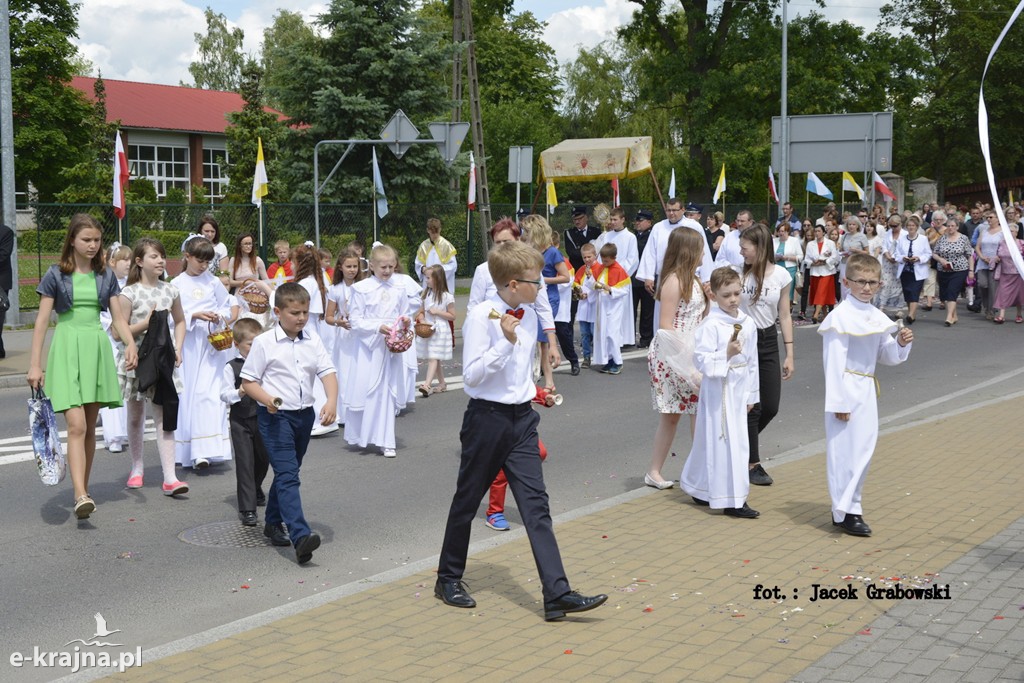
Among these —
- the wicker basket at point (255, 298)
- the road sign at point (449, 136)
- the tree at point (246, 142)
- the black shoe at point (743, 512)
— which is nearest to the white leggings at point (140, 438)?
the wicker basket at point (255, 298)

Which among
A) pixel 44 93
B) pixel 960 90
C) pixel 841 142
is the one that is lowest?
pixel 841 142

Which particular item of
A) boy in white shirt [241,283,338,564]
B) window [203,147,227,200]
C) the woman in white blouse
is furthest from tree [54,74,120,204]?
boy in white shirt [241,283,338,564]

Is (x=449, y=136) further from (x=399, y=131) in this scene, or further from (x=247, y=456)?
(x=247, y=456)

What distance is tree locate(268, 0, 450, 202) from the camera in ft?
105

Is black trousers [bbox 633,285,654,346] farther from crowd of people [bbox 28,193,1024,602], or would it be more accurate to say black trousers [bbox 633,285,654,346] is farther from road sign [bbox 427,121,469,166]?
road sign [bbox 427,121,469,166]

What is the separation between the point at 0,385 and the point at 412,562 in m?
10.1

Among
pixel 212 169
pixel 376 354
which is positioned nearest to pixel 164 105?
pixel 212 169

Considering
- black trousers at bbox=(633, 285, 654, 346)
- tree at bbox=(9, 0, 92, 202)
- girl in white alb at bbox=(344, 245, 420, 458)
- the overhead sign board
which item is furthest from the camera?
tree at bbox=(9, 0, 92, 202)

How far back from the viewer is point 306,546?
6652 millimetres

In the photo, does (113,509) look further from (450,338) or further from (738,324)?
(450,338)

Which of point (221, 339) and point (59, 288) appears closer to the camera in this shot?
point (59, 288)

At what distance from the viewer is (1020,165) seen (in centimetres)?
6762

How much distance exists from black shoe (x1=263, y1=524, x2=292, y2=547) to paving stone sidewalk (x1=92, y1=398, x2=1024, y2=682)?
112 centimetres

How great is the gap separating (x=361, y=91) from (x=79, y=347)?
25.8 meters
